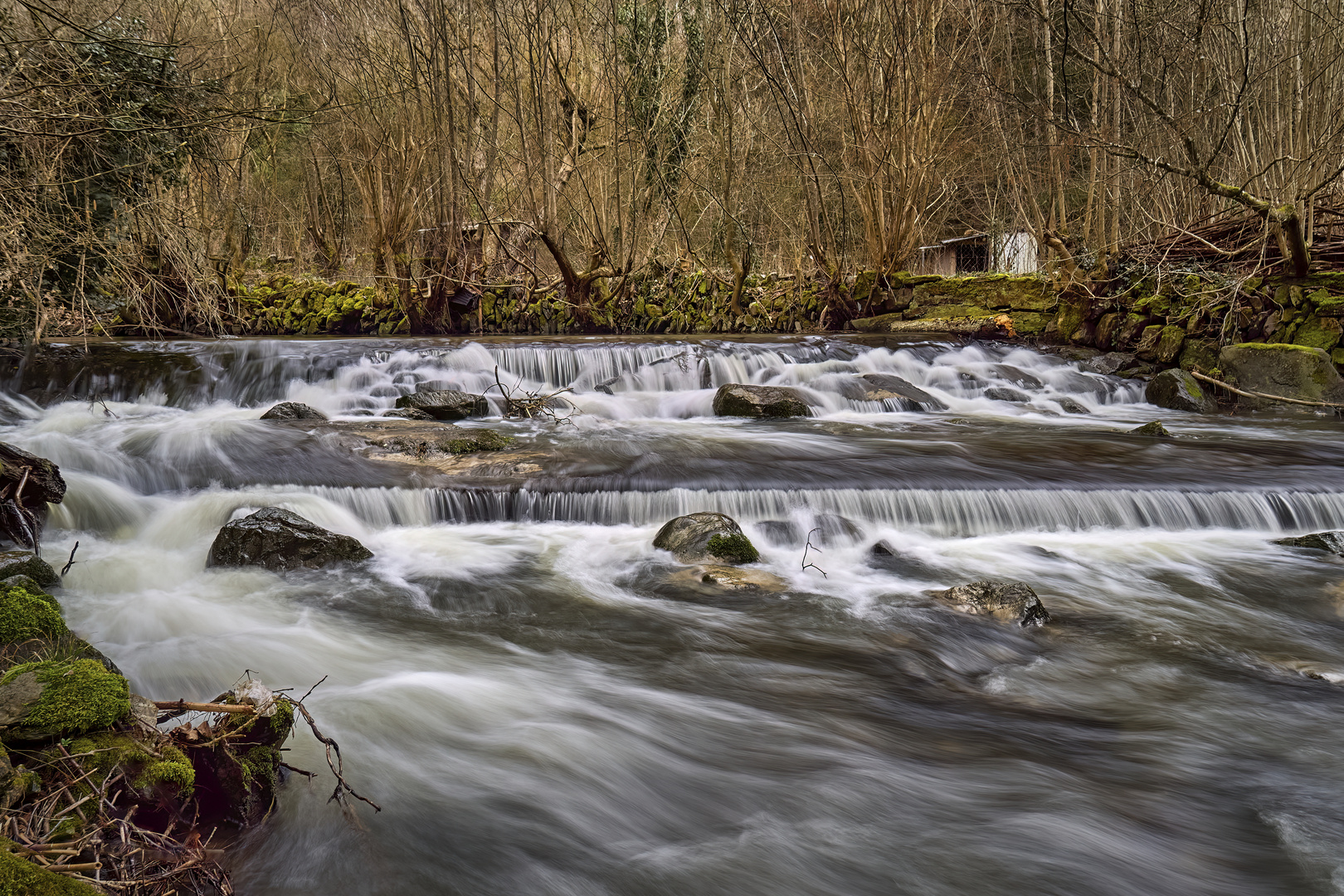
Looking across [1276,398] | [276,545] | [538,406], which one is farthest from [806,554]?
[1276,398]

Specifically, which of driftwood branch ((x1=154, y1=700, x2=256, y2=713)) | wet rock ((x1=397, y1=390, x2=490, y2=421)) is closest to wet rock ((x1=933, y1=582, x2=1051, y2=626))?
driftwood branch ((x1=154, y1=700, x2=256, y2=713))

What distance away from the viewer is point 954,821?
287 centimetres

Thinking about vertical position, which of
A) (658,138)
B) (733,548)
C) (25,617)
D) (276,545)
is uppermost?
(658,138)

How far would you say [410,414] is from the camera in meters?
8.94

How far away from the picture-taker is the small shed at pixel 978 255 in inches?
757

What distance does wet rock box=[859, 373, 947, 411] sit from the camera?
32.9ft

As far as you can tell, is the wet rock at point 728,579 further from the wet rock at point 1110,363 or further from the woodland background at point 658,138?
the wet rock at point 1110,363

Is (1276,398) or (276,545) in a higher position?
(1276,398)

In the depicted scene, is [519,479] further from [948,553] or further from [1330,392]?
[1330,392]

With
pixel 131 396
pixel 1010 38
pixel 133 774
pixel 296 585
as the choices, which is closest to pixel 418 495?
pixel 296 585

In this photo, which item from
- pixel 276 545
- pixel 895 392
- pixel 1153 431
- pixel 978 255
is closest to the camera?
pixel 276 545

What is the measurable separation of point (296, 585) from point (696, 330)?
440 inches

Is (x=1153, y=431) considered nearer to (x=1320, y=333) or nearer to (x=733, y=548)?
(x=1320, y=333)

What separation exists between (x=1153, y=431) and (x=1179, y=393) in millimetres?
2317
